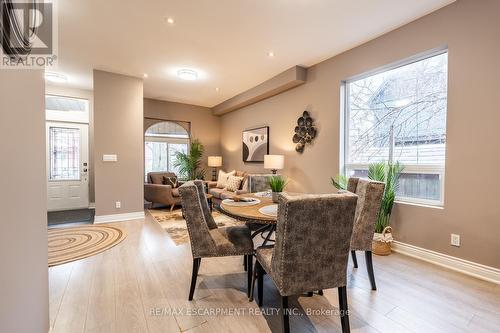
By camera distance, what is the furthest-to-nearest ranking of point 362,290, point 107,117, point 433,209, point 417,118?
point 107,117, point 417,118, point 433,209, point 362,290

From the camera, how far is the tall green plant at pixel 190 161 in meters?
6.39

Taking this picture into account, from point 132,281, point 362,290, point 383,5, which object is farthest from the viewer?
point 383,5

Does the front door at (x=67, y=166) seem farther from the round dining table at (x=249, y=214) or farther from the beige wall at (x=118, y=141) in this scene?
the round dining table at (x=249, y=214)

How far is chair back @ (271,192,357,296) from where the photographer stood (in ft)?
4.16

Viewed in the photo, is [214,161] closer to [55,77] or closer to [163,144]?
[163,144]

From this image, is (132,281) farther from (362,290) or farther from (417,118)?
(417,118)

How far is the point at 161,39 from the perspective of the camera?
317 cm

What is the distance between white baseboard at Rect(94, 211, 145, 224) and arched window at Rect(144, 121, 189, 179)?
6.45 ft

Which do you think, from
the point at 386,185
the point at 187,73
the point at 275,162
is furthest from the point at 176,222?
the point at 386,185

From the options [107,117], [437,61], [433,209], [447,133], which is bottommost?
[433,209]

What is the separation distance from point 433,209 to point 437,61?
1.73m

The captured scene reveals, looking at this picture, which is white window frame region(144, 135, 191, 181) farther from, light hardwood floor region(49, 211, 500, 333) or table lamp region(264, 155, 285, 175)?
light hardwood floor region(49, 211, 500, 333)

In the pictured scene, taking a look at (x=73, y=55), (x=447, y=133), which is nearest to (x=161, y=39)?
(x=73, y=55)

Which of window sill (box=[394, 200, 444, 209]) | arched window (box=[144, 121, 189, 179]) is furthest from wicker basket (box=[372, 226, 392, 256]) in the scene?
arched window (box=[144, 121, 189, 179])
